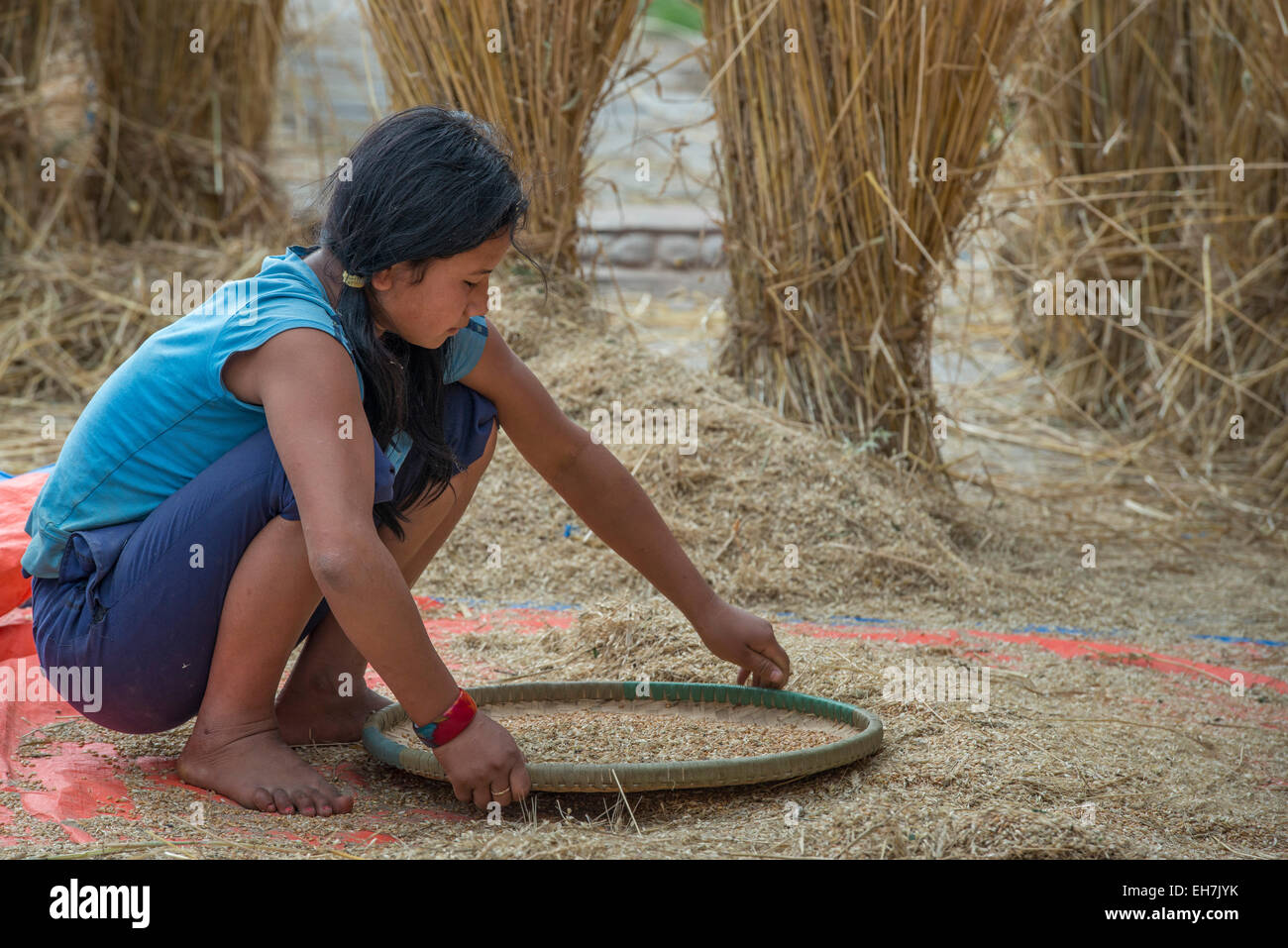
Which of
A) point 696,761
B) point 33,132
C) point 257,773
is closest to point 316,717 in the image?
point 257,773

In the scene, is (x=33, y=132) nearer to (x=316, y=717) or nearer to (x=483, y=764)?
(x=316, y=717)

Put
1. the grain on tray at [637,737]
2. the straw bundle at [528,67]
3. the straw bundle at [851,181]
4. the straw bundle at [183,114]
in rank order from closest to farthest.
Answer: the grain on tray at [637,737] < the straw bundle at [851,181] < the straw bundle at [528,67] < the straw bundle at [183,114]

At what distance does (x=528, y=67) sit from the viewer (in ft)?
8.82

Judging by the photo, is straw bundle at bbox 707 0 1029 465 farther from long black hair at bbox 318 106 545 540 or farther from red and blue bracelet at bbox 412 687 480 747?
red and blue bracelet at bbox 412 687 480 747

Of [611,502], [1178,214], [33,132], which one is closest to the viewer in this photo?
[611,502]

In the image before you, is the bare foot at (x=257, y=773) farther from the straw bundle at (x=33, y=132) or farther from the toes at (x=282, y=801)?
the straw bundle at (x=33, y=132)

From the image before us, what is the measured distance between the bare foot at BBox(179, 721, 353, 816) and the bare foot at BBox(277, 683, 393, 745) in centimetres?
18

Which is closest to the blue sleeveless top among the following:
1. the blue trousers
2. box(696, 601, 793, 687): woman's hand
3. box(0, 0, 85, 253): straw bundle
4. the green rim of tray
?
the blue trousers

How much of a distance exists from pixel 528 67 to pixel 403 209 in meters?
1.51

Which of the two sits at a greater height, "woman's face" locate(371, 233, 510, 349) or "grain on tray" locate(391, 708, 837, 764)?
"woman's face" locate(371, 233, 510, 349)

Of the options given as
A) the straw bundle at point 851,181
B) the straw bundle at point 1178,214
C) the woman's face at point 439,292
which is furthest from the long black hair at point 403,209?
the straw bundle at point 1178,214

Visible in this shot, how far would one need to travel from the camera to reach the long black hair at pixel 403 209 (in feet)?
4.23

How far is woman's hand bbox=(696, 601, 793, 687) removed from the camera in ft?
5.23

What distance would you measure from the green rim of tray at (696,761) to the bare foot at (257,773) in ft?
0.29
